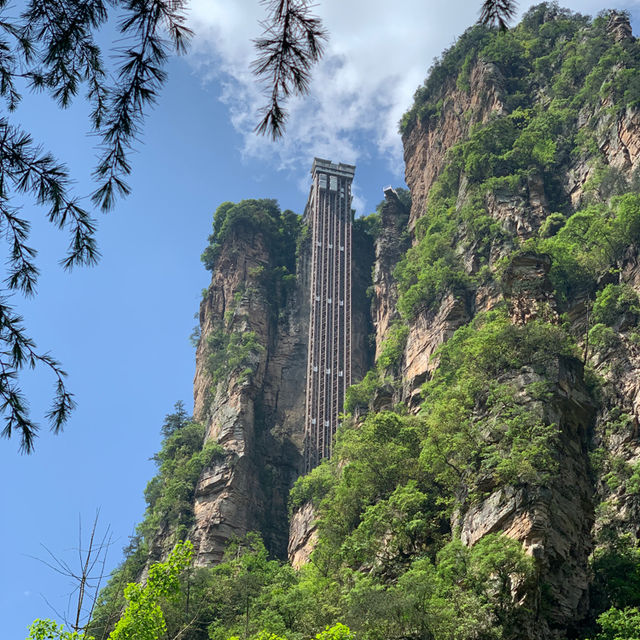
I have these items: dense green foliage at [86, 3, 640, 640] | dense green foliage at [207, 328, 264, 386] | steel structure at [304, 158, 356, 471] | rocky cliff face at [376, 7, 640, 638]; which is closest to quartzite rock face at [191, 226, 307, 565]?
dense green foliage at [207, 328, 264, 386]

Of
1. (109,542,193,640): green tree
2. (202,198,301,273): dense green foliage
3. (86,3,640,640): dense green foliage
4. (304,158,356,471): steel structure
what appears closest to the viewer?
(109,542,193,640): green tree

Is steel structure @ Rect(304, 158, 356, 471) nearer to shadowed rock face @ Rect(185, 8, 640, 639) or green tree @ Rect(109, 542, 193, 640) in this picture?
shadowed rock face @ Rect(185, 8, 640, 639)

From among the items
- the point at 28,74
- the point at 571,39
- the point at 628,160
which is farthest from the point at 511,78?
the point at 28,74

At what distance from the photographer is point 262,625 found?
24.0 meters

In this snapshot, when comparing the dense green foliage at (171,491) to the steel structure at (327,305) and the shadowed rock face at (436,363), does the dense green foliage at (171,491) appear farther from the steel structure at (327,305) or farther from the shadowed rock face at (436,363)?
the steel structure at (327,305)

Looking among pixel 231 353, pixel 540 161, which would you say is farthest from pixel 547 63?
pixel 231 353

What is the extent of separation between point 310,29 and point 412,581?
17.4m

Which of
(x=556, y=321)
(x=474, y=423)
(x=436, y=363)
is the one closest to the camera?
(x=474, y=423)

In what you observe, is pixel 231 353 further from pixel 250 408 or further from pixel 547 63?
pixel 547 63

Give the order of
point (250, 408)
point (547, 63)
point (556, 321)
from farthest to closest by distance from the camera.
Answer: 1. point (547, 63)
2. point (250, 408)
3. point (556, 321)

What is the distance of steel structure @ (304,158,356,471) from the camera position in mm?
52500

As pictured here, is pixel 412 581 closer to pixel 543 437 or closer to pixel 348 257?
pixel 543 437

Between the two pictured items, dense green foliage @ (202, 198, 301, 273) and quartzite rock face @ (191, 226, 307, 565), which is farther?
dense green foliage @ (202, 198, 301, 273)

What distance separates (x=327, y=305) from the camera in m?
58.8
